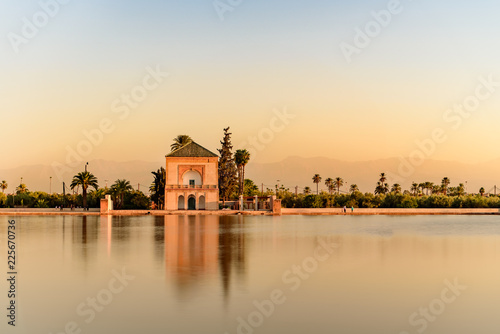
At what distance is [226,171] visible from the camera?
73062 millimetres

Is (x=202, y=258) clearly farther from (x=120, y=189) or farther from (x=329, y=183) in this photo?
(x=329, y=183)

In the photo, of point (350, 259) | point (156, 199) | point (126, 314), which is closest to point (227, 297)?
point (126, 314)

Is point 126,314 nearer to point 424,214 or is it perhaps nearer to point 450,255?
point 450,255

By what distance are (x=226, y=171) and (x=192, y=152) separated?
11.9 metres

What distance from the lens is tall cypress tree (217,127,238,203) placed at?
2825 inches

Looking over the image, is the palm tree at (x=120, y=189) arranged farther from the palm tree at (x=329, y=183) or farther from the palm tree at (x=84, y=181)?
the palm tree at (x=329, y=183)

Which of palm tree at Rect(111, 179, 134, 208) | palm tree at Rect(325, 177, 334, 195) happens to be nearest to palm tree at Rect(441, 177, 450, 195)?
palm tree at Rect(325, 177, 334, 195)

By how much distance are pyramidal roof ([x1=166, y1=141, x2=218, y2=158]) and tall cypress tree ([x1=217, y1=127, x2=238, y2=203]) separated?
1038 centimetres

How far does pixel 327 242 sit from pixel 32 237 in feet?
42.7

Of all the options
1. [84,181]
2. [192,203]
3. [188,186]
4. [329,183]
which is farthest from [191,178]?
[329,183]

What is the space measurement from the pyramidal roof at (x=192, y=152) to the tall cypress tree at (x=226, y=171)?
1038 centimetres

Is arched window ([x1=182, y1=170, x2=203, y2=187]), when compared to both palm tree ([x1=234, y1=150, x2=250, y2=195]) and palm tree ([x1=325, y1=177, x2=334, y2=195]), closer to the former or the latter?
palm tree ([x1=234, y1=150, x2=250, y2=195])

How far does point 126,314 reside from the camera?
9914mm

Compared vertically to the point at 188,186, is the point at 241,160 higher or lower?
higher
